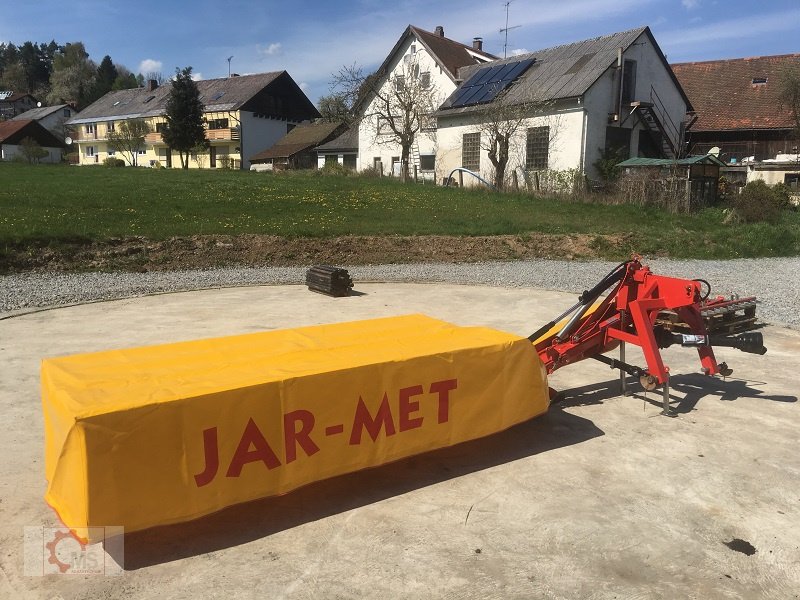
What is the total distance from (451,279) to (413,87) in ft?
85.5

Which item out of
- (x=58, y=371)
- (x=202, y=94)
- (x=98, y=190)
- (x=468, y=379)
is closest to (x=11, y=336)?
(x=58, y=371)

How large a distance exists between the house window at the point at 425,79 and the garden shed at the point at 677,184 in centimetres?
1703

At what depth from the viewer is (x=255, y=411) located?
3.94 m

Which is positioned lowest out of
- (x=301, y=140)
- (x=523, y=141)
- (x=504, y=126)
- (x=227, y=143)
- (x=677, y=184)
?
(x=677, y=184)

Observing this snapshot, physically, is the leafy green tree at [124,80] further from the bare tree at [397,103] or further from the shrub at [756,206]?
the shrub at [756,206]

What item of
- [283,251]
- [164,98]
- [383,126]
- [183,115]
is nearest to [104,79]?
[164,98]

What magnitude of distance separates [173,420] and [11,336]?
708cm

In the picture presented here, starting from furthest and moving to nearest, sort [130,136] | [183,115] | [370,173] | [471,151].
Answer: [130,136] < [183,115] < [370,173] < [471,151]

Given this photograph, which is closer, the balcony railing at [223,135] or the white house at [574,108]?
the white house at [574,108]

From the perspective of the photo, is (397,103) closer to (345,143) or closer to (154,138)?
(345,143)

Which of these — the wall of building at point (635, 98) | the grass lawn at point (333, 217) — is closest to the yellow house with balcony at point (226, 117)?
the grass lawn at point (333, 217)

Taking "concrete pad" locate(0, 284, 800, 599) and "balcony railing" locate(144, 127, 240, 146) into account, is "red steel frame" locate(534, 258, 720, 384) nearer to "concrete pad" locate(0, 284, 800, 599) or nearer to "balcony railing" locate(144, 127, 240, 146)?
"concrete pad" locate(0, 284, 800, 599)

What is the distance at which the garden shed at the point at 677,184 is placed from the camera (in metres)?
23.7

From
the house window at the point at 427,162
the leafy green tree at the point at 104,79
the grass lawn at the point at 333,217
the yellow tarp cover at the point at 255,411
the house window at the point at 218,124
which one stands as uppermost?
the leafy green tree at the point at 104,79
